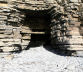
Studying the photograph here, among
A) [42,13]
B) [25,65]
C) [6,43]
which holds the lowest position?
[25,65]

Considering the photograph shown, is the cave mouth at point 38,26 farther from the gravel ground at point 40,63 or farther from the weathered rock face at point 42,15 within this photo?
the gravel ground at point 40,63

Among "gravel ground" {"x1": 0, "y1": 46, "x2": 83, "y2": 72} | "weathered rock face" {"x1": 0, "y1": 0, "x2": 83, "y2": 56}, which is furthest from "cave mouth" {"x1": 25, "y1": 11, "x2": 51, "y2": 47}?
"gravel ground" {"x1": 0, "y1": 46, "x2": 83, "y2": 72}

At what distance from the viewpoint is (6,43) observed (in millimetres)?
11438

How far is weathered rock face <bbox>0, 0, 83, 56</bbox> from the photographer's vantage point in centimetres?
1152

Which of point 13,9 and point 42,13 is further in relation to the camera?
point 42,13

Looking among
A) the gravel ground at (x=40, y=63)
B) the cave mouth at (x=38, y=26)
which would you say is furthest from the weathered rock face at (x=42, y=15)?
the gravel ground at (x=40, y=63)

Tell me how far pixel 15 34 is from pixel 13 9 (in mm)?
1950

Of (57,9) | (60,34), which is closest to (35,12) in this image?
(57,9)

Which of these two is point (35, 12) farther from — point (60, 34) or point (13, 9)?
point (60, 34)

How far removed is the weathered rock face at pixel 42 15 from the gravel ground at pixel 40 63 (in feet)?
3.19

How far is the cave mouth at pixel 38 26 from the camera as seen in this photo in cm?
1349

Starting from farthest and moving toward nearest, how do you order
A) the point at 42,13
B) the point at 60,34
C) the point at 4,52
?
the point at 42,13 → the point at 60,34 → the point at 4,52

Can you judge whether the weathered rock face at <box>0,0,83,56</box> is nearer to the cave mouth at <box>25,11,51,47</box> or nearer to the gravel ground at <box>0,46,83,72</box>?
the cave mouth at <box>25,11,51,47</box>

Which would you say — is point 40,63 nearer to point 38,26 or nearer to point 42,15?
point 38,26
